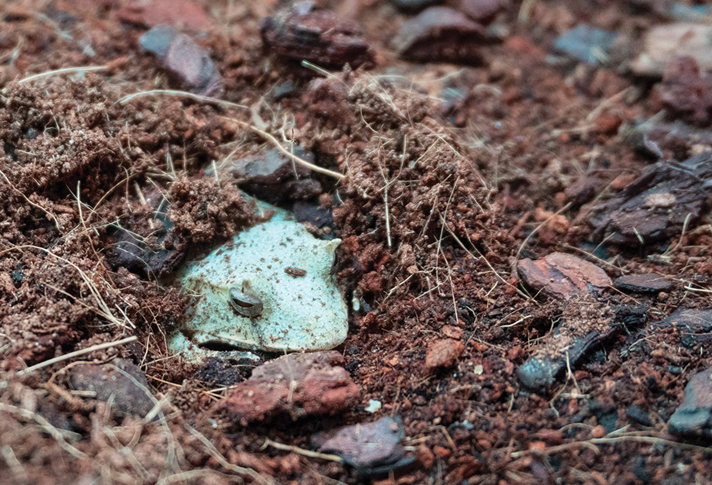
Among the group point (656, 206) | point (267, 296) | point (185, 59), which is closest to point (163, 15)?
point (185, 59)

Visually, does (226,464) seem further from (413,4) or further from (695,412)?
(413,4)

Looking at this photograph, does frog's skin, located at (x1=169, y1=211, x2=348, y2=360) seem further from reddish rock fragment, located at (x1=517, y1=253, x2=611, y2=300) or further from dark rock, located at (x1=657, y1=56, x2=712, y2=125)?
dark rock, located at (x1=657, y1=56, x2=712, y2=125)

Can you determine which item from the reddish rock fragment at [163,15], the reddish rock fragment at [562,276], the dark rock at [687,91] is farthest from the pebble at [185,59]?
the dark rock at [687,91]

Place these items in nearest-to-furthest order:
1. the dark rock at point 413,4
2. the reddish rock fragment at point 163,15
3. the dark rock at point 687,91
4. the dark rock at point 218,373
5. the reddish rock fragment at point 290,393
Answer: the reddish rock fragment at point 290,393, the dark rock at point 218,373, the dark rock at point 687,91, the reddish rock fragment at point 163,15, the dark rock at point 413,4

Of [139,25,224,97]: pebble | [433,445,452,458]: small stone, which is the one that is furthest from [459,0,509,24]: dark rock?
[433,445,452,458]: small stone

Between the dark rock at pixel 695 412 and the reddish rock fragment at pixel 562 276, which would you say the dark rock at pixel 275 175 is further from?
the dark rock at pixel 695 412
